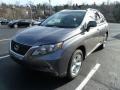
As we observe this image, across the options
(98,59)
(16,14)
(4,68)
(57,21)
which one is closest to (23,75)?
(4,68)

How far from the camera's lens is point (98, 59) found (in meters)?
7.27

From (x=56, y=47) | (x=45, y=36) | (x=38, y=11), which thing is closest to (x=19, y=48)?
(x=45, y=36)

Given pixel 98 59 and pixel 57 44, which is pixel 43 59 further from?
pixel 98 59

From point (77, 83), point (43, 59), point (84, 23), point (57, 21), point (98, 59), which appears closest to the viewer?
point (43, 59)

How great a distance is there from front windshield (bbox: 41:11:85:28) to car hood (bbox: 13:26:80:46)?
47 cm

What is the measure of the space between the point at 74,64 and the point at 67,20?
4.86 feet

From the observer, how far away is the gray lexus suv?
4.52 metres

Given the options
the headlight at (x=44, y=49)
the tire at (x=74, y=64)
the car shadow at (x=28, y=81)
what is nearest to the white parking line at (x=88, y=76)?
the tire at (x=74, y=64)

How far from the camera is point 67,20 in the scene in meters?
6.12

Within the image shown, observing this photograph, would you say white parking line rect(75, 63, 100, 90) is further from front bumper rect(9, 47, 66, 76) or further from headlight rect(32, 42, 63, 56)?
headlight rect(32, 42, 63, 56)

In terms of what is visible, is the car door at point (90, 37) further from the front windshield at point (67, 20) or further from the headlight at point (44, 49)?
the headlight at point (44, 49)

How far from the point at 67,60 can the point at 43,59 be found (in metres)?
0.58

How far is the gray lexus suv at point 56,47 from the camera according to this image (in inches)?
178

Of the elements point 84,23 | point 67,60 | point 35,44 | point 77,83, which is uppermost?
point 84,23
